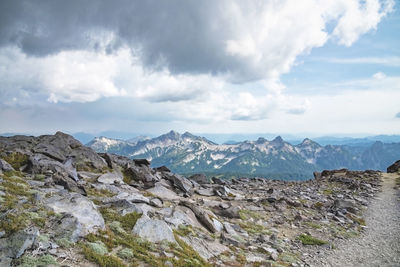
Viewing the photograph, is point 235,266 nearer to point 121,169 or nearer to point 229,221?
point 229,221

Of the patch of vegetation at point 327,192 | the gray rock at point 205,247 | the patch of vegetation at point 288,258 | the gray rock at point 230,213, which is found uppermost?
the gray rock at point 205,247

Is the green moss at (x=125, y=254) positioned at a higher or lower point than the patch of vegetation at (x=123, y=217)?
lower

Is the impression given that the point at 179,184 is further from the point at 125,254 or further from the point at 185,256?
the point at 125,254

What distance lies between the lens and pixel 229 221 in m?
24.4

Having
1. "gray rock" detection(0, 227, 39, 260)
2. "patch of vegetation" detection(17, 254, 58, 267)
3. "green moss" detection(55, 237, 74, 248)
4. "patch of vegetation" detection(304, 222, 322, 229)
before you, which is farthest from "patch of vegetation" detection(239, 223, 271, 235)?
"gray rock" detection(0, 227, 39, 260)

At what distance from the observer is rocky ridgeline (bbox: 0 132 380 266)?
1165 cm

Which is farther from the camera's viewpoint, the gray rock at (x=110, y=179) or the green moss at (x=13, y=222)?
the gray rock at (x=110, y=179)

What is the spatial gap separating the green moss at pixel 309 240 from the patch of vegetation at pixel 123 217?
1432 centimetres

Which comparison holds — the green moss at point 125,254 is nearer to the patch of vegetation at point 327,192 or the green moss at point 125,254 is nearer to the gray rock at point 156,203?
the gray rock at point 156,203

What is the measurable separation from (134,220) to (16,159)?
62.2 feet

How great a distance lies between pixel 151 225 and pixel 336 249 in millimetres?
15211

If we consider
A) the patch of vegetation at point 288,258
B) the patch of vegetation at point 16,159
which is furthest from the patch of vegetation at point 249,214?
the patch of vegetation at point 16,159

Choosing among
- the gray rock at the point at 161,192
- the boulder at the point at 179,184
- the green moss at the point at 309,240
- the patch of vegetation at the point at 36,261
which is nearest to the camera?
the patch of vegetation at the point at 36,261

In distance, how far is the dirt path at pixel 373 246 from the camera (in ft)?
57.0
